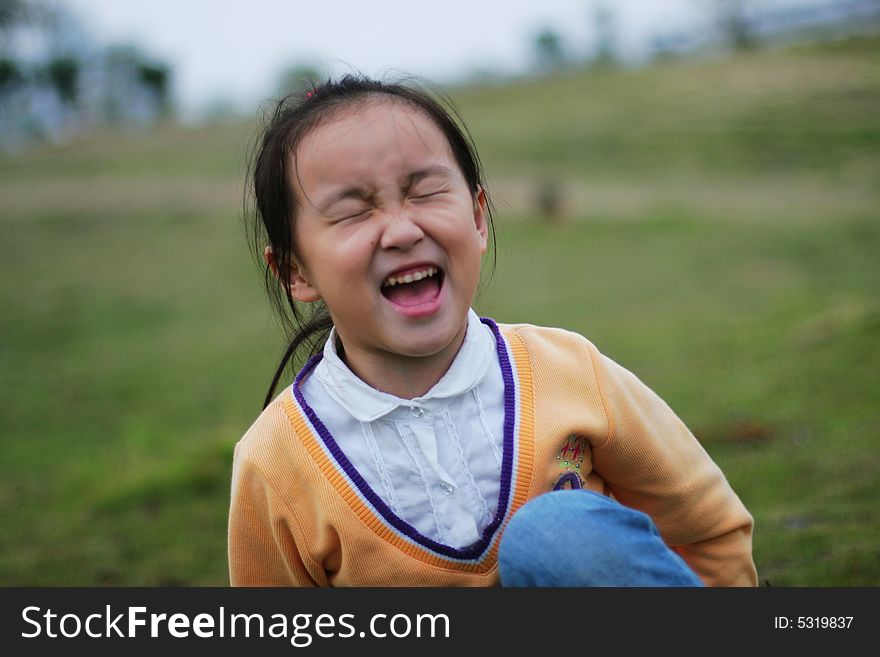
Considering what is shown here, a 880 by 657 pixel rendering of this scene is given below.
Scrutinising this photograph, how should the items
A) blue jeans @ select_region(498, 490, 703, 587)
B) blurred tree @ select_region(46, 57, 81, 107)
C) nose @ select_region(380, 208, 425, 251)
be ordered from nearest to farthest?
blue jeans @ select_region(498, 490, 703, 587) → nose @ select_region(380, 208, 425, 251) → blurred tree @ select_region(46, 57, 81, 107)

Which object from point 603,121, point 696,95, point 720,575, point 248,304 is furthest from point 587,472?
point 696,95

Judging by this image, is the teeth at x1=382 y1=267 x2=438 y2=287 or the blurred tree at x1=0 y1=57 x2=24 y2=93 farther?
the blurred tree at x1=0 y1=57 x2=24 y2=93

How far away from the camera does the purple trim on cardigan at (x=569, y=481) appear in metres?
1.75

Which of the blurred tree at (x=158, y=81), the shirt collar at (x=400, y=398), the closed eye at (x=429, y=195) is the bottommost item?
the blurred tree at (x=158, y=81)

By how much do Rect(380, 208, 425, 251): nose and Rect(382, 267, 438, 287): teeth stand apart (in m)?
0.05

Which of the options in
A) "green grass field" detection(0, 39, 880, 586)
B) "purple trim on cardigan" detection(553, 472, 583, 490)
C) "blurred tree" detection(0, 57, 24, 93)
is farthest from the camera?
"blurred tree" detection(0, 57, 24, 93)

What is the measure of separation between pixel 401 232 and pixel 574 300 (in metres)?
6.65

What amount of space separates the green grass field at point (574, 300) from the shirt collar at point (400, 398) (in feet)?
1.79

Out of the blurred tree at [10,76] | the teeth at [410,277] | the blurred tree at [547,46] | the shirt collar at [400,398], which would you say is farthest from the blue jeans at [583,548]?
the blurred tree at [547,46]

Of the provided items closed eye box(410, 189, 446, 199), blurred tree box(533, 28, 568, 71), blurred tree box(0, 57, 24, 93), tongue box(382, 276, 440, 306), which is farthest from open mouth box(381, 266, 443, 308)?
blurred tree box(533, 28, 568, 71)

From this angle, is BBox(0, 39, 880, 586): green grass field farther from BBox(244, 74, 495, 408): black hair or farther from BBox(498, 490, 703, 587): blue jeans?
BBox(498, 490, 703, 587): blue jeans

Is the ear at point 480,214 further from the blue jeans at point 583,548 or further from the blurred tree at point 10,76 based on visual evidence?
the blurred tree at point 10,76

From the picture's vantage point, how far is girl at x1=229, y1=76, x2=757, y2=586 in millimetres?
1678
